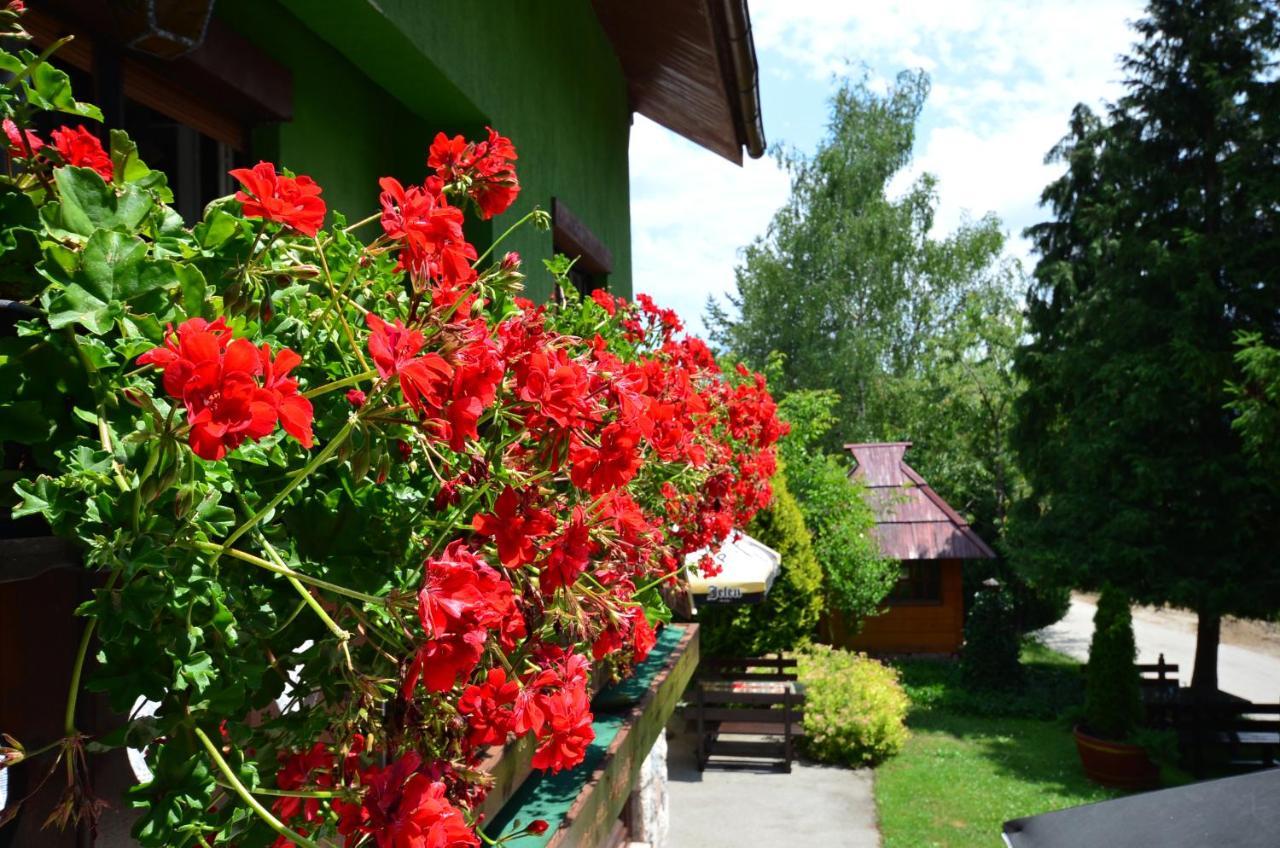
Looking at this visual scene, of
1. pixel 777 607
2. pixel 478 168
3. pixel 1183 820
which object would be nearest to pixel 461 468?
pixel 478 168

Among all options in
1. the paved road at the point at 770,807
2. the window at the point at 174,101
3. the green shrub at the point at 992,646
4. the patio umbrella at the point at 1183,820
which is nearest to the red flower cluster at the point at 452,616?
the window at the point at 174,101

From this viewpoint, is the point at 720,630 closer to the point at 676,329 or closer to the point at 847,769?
the point at 847,769

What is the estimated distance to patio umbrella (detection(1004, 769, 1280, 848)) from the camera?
10.0 ft

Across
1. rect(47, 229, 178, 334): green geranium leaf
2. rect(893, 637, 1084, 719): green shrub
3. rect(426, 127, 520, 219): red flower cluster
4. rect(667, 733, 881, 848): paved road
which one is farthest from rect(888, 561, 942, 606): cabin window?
rect(47, 229, 178, 334): green geranium leaf

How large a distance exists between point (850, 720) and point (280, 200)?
45.3ft

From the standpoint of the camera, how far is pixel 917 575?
22.0 m

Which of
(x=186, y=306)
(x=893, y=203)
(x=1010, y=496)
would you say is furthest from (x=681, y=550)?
(x=893, y=203)

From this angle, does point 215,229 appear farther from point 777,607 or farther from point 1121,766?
point 1121,766

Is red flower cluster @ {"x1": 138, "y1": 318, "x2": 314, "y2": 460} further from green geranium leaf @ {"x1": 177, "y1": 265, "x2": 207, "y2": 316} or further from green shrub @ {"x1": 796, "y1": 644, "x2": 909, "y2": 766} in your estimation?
green shrub @ {"x1": 796, "y1": 644, "x2": 909, "y2": 766}


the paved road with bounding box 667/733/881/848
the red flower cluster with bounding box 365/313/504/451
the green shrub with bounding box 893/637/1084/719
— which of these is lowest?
the paved road with bounding box 667/733/881/848

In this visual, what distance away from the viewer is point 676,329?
3670 mm

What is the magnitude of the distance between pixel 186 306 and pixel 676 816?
11250 millimetres

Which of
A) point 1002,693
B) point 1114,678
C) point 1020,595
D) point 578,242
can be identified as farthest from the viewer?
point 1020,595

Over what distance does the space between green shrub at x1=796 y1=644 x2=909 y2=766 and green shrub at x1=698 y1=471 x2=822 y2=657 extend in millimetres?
879
